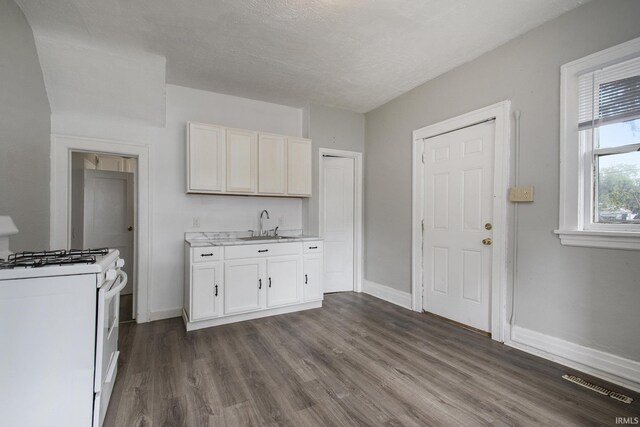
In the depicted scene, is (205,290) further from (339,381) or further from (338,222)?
(338,222)

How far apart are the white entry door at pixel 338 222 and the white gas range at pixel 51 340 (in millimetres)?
3190

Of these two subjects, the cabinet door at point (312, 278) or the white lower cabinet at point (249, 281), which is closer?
the white lower cabinet at point (249, 281)

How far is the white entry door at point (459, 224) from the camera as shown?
9.61 ft

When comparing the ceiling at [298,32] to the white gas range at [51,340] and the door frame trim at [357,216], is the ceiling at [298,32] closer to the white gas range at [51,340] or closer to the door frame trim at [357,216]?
the door frame trim at [357,216]

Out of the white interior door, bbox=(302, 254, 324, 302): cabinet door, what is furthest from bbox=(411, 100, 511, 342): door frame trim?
the white interior door

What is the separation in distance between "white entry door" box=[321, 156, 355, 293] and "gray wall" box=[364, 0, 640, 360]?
154 cm

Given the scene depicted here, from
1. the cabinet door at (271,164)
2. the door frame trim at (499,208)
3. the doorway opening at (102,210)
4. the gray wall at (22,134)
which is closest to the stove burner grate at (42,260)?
the gray wall at (22,134)

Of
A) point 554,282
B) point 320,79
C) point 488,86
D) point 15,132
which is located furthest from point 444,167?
point 15,132

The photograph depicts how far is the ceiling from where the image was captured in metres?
2.25

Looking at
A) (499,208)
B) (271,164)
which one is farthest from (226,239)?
(499,208)

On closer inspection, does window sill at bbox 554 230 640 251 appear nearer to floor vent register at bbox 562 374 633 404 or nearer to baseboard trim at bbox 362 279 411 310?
floor vent register at bbox 562 374 633 404

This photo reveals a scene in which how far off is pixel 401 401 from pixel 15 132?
11.4 ft

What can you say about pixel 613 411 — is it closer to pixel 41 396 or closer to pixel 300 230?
pixel 41 396

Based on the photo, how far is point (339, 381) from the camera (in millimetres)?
2123
